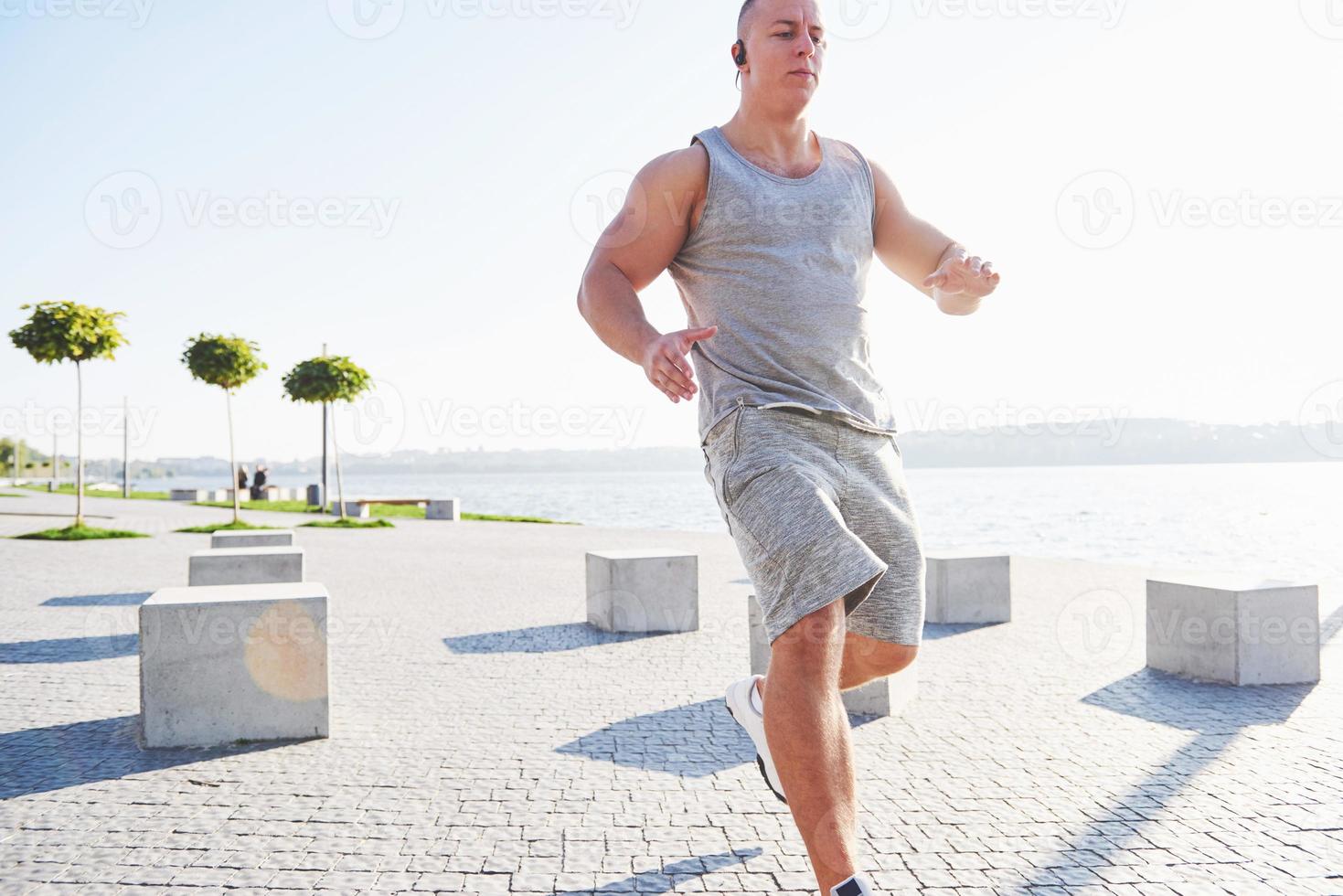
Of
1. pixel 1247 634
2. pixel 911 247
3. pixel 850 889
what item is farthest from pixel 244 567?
pixel 850 889

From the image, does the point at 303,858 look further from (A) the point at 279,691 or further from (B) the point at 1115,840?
(B) the point at 1115,840

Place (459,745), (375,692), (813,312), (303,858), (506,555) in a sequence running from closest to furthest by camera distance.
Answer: (813,312)
(303,858)
(459,745)
(375,692)
(506,555)

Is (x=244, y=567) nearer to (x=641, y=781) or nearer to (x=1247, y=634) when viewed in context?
(x=641, y=781)

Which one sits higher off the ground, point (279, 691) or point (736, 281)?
point (736, 281)

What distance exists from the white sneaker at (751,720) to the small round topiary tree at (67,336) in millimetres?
19494

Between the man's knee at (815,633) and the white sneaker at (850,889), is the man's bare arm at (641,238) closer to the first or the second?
the man's knee at (815,633)

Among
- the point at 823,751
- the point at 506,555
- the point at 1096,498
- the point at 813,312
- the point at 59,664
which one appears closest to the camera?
the point at 823,751

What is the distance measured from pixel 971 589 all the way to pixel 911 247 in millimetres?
6480

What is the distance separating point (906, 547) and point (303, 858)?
2141 mm

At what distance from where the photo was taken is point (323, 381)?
2928 centimetres

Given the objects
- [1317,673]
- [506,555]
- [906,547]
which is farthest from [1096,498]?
[906,547]

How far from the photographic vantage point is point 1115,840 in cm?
336

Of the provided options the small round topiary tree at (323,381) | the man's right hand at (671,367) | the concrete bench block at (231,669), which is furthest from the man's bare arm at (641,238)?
the small round topiary tree at (323,381)

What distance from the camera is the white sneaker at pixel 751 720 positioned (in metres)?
2.73
